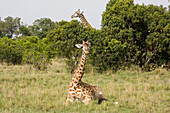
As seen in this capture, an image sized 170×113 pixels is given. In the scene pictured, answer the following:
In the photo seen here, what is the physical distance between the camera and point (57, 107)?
770 cm

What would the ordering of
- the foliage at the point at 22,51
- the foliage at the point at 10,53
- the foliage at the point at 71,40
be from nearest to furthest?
the foliage at the point at 71,40, the foliage at the point at 22,51, the foliage at the point at 10,53

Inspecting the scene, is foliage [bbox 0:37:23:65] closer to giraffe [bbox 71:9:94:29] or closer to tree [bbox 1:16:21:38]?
giraffe [bbox 71:9:94:29]

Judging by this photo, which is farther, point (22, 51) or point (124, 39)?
point (22, 51)

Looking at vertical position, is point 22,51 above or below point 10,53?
above

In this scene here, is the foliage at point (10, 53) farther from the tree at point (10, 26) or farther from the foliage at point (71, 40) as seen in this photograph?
the tree at point (10, 26)

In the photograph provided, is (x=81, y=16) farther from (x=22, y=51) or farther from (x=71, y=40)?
(x=71, y=40)

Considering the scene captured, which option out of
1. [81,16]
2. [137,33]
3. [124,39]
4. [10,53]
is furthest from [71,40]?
[10,53]

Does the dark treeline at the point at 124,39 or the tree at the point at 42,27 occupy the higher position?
the tree at the point at 42,27

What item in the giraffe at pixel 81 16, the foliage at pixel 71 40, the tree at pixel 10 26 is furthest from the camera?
the tree at pixel 10 26

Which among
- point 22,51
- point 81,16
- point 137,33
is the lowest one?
point 22,51

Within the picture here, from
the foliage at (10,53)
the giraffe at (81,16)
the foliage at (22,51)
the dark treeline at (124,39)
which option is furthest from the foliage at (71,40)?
the foliage at (10,53)

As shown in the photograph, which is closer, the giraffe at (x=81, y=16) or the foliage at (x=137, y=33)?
the foliage at (x=137, y=33)

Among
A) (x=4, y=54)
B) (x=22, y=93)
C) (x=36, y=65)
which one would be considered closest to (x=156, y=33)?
(x=36, y=65)

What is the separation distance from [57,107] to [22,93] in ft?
8.08
